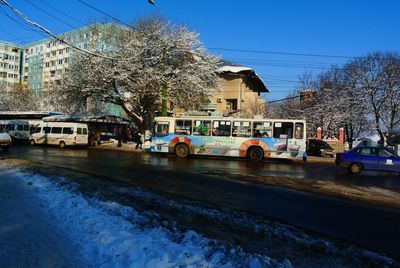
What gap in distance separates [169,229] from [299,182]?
346 inches

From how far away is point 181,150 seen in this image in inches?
938

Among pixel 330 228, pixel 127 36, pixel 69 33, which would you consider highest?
pixel 69 33

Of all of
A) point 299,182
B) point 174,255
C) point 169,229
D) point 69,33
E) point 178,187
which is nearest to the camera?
point 174,255

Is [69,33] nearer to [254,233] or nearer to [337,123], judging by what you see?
[337,123]

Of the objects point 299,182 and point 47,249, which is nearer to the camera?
point 47,249

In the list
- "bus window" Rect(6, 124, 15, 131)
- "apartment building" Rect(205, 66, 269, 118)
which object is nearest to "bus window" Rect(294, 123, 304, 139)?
"apartment building" Rect(205, 66, 269, 118)

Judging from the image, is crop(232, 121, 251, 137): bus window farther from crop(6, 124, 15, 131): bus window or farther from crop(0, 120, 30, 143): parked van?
crop(6, 124, 15, 131): bus window

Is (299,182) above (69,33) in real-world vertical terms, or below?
below

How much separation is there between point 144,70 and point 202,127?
991 centimetres

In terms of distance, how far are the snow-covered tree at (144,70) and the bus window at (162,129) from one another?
742 centimetres

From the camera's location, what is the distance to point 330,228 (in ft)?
23.5

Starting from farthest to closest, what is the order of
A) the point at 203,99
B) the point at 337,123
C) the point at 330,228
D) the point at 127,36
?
1. the point at 337,123
2. the point at 203,99
3. the point at 127,36
4. the point at 330,228

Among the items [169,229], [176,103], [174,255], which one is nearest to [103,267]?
[174,255]

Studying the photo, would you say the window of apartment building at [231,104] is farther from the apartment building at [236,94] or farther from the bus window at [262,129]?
the bus window at [262,129]
